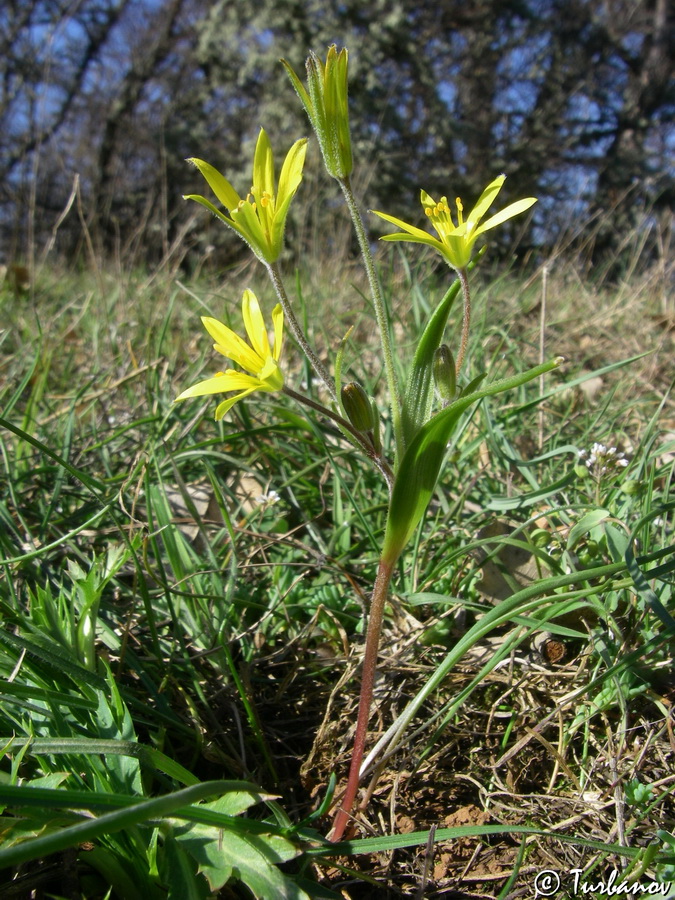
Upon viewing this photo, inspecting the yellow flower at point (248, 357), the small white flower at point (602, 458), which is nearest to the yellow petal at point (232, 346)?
the yellow flower at point (248, 357)

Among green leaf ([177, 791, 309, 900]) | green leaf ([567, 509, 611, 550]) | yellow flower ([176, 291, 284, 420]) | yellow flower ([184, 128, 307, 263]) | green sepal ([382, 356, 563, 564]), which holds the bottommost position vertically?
green leaf ([177, 791, 309, 900])

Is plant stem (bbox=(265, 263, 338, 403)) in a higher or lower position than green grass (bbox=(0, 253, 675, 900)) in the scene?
higher

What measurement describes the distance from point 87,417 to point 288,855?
5.16ft

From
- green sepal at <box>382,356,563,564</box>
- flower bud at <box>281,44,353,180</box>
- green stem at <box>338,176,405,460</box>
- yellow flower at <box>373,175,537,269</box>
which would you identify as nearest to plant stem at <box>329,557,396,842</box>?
green sepal at <box>382,356,563,564</box>

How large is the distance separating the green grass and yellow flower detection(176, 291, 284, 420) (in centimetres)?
38

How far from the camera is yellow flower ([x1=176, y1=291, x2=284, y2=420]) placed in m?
0.81

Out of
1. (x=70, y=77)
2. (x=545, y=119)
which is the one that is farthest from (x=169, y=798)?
(x=70, y=77)

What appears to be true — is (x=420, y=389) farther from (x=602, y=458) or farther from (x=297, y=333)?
(x=602, y=458)

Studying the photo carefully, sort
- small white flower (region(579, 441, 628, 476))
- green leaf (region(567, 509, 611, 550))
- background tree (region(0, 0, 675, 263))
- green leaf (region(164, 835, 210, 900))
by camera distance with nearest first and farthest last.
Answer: green leaf (region(164, 835, 210, 900)) < green leaf (region(567, 509, 611, 550)) < small white flower (region(579, 441, 628, 476)) < background tree (region(0, 0, 675, 263))

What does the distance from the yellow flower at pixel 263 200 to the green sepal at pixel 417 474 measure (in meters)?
0.34

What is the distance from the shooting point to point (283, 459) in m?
1.70

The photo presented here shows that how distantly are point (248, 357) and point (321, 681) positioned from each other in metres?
0.66

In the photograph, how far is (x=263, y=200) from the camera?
0.85 metres

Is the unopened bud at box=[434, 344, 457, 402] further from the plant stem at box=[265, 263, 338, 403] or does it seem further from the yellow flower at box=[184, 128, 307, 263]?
the yellow flower at box=[184, 128, 307, 263]
